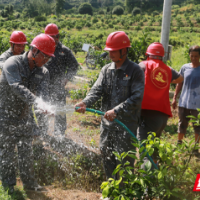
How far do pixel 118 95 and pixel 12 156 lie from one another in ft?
5.43

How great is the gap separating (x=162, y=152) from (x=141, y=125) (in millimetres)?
1423

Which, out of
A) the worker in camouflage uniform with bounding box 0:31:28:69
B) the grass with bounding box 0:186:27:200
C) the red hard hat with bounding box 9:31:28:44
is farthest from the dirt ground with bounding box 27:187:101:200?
the red hard hat with bounding box 9:31:28:44

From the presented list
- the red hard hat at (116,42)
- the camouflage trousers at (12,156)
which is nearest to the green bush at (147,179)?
the red hard hat at (116,42)

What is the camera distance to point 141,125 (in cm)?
340

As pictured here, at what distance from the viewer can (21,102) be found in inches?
124

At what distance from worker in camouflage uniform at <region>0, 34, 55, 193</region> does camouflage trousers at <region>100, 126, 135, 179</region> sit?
3.03ft

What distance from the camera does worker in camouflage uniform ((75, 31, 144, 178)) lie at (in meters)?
2.81

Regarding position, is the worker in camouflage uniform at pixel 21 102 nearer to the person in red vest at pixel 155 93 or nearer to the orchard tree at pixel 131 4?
the person in red vest at pixel 155 93

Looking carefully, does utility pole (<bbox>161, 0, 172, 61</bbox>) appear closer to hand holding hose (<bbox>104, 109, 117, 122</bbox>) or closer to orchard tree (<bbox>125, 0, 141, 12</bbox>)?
hand holding hose (<bbox>104, 109, 117, 122</bbox>)

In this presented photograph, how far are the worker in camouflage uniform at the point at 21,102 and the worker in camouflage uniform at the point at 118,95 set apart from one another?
0.76 m

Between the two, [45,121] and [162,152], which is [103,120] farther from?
[45,121]

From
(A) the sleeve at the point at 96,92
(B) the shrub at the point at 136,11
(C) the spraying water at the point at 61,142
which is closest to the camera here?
(A) the sleeve at the point at 96,92

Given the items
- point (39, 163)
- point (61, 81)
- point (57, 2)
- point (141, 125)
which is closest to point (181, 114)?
point (141, 125)

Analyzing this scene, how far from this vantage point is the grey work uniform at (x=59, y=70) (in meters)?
4.55
